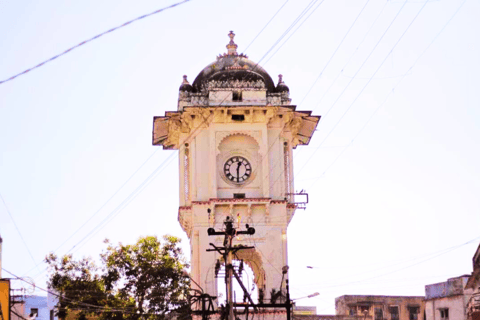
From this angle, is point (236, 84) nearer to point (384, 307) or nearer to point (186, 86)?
point (186, 86)

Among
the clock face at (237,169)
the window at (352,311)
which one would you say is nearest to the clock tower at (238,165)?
the clock face at (237,169)

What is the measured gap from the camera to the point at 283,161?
214 ft

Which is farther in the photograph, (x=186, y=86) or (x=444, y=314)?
(x=186, y=86)

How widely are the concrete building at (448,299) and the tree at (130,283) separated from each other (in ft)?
50.0

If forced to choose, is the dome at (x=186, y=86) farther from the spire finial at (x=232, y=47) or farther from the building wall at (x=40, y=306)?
the building wall at (x=40, y=306)

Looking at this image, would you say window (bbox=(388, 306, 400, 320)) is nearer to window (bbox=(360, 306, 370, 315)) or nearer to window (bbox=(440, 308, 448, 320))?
window (bbox=(360, 306, 370, 315))

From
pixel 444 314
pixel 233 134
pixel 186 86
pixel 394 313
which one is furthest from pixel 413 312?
pixel 186 86

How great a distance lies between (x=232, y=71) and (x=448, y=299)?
15.7 m

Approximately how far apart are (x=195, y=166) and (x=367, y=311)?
55.2 ft

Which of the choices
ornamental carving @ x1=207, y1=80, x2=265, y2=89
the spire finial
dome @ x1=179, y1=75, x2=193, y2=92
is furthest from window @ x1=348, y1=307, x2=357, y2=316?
dome @ x1=179, y1=75, x2=193, y2=92

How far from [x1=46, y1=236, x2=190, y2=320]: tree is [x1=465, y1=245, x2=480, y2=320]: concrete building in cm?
2243

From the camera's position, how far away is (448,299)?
62.3 m

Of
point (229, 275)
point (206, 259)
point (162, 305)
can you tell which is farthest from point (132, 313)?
point (229, 275)

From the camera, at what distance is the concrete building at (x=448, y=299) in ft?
197
